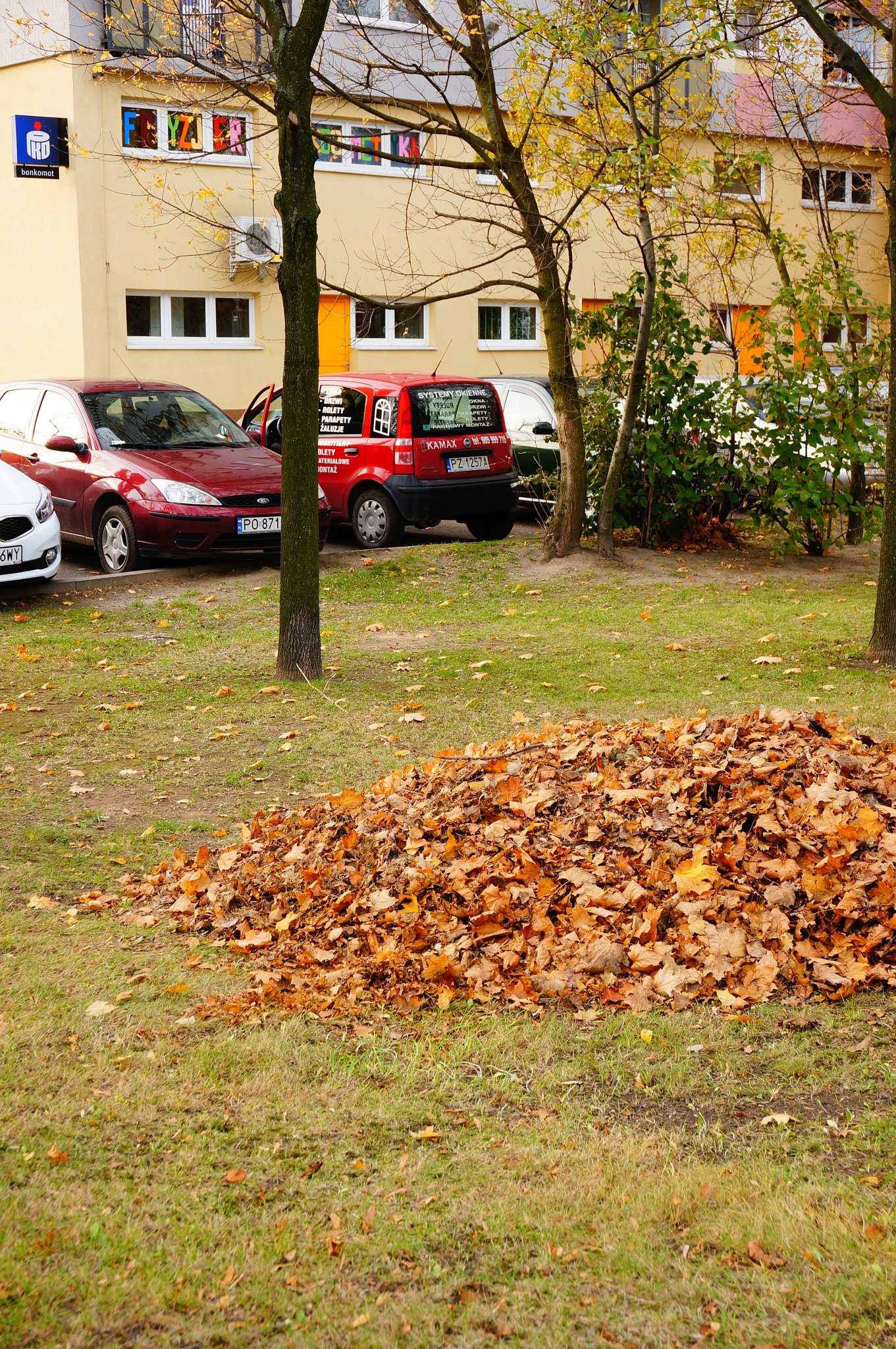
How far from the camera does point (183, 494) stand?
13.1m

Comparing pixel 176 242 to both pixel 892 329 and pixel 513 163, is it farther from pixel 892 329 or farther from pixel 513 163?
pixel 892 329

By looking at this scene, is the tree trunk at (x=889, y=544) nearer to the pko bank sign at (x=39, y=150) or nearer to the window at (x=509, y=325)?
the pko bank sign at (x=39, y=150)

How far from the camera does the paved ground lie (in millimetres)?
12797

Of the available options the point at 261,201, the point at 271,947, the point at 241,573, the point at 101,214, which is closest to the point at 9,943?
the point at 271,947

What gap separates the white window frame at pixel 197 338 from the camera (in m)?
24.1

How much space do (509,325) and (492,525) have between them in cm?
1382

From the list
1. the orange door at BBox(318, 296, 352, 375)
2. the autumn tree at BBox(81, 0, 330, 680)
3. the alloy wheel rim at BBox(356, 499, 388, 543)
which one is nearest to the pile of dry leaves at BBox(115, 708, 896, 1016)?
the autumn tree at BBox(81, 0, 330, 680)

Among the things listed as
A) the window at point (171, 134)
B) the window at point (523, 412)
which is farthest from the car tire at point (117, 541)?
the window at point (171, 134)

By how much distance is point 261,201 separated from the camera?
2531 centimetres

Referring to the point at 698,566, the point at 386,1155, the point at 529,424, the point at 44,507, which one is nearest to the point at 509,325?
the point at 529,424

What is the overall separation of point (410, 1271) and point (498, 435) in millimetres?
13024

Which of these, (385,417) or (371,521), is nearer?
(385,417)

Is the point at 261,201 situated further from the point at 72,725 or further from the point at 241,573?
the point at 72,725

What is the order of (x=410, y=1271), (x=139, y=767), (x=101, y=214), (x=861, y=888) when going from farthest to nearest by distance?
(x=101, y=214) → (x=139, y=767) → (x=861, y=888) → (x=410, y=1271)
